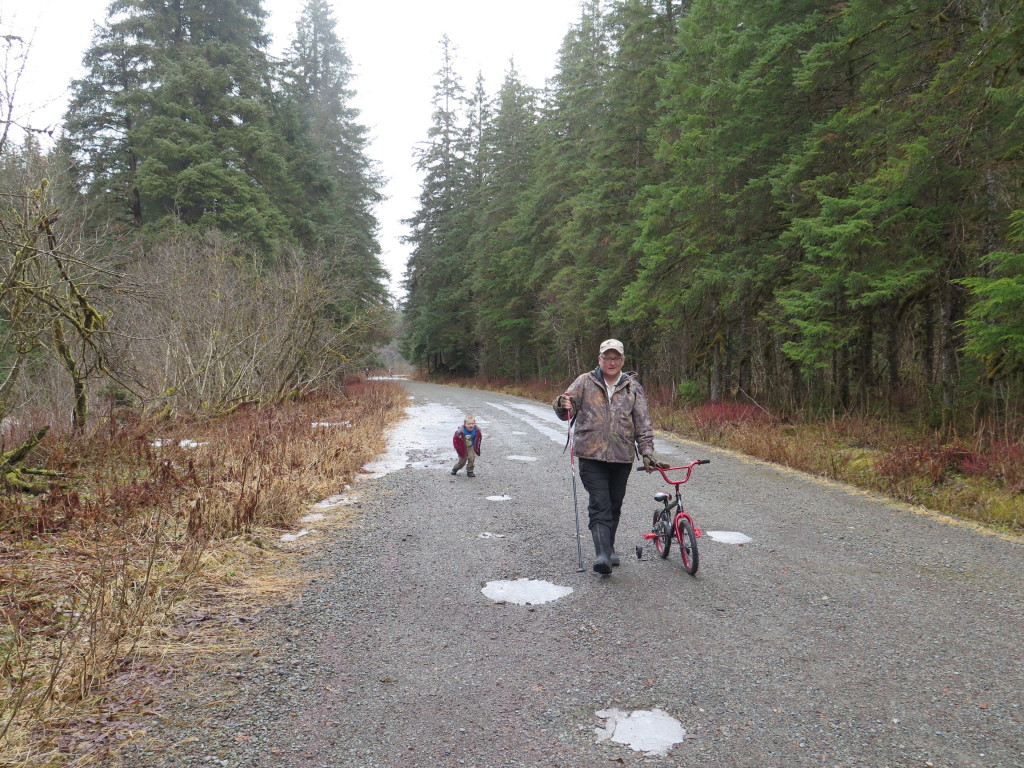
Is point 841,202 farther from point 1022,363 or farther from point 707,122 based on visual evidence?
point 707,122

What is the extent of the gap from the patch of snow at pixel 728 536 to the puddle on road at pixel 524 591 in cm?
207

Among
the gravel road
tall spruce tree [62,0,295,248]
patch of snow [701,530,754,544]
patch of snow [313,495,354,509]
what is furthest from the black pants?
tall spruce tree [62,0,295,248]

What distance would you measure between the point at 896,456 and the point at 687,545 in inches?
207

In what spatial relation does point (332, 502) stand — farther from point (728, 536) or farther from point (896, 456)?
point (896, 456)

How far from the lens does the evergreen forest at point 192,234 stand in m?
11.0

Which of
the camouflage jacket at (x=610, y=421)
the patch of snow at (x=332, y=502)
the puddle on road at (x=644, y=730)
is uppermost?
the camouflage jacket at (x=610, y=421)

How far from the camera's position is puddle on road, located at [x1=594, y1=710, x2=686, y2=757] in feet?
8.77

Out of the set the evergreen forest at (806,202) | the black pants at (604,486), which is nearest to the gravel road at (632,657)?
the black pants at (604,486)

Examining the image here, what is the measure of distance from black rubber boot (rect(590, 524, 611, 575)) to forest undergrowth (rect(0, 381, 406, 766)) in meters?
2.47

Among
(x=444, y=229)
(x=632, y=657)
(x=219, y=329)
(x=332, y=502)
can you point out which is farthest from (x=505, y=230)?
(x=632, y=657)

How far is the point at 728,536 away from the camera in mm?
5969

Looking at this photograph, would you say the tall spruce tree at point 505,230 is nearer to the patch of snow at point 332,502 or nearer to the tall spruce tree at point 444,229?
the tall spruce tree at point 444,229

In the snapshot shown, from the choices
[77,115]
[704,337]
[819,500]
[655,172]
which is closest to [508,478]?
[819,500]

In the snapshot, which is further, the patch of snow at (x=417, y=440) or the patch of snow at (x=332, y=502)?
the patch of snow at (x=417, y=440)
